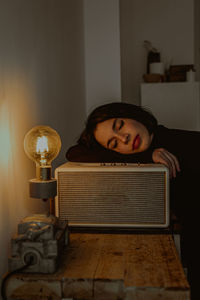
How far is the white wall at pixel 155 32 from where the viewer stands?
3174 millimetres

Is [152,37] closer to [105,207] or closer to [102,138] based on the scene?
[102,138]

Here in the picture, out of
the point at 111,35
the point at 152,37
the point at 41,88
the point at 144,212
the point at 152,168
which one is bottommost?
the point at 144,212

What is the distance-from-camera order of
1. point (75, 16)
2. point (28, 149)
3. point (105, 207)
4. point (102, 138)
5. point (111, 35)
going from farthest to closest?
1. point (111, 35)
2. point (75, 16)
3. point (102, 138)
4. point (105, 207)
5. point (28, 149)

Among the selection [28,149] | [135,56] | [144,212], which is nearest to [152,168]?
[144,212]

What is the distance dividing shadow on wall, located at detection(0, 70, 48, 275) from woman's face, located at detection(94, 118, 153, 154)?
0.32m

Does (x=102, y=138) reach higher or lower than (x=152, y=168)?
higher

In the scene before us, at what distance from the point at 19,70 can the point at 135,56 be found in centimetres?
239

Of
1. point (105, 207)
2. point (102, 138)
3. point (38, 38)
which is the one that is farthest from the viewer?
point (102, 138)

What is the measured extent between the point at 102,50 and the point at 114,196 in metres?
1.41

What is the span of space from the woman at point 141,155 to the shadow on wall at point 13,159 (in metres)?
0.29

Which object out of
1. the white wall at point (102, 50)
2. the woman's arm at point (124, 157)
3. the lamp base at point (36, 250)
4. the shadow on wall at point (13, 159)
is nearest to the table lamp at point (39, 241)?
the lamp base at point (36, 250)

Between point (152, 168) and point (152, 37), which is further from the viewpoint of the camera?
point (152, 37)

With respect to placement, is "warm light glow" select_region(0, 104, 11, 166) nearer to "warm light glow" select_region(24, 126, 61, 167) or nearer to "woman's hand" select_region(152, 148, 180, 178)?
"warm light glow" select_region(24, 126, 61, 167)

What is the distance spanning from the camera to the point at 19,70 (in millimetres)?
1051
